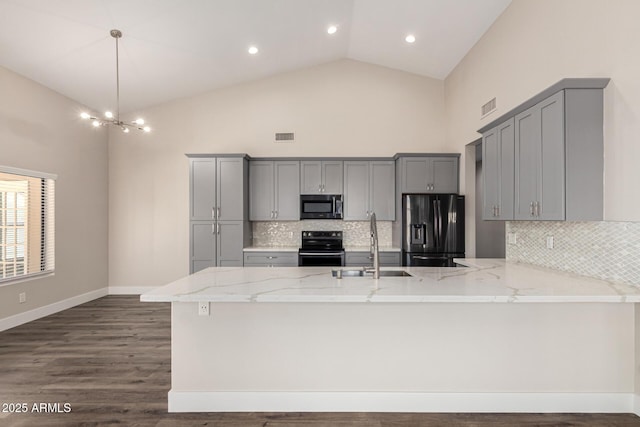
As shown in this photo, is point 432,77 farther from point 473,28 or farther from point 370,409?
point 370,409

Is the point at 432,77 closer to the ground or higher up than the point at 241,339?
higher up

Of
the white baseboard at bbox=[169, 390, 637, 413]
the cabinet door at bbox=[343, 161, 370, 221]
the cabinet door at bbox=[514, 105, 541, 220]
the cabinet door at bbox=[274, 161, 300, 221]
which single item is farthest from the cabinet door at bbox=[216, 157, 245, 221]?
the cabinet door at bbox=[514, 105, 541, 220]

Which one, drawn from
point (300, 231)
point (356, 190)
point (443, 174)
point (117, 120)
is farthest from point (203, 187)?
point (443, 174)

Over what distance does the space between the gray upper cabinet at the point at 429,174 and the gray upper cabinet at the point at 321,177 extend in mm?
999

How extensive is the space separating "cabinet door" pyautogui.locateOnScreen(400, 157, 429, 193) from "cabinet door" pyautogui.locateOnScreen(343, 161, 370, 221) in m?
0.59

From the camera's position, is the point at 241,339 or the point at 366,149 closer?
the point at 241,339

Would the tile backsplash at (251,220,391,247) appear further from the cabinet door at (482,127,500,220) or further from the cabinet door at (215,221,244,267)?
the cabinet door at (482,127,500,220)

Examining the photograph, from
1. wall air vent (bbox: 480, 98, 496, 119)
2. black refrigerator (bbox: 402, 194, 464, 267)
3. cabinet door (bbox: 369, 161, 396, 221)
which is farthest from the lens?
cabinet door (bbox: 369, 161, 396, 221)

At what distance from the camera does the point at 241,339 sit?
2.46 metres

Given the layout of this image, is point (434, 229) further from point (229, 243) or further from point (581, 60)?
point (229, 243)

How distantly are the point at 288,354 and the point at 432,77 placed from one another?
5.17 m

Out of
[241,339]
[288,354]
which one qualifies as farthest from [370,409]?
[241,339]

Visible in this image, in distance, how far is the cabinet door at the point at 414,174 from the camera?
5265mm

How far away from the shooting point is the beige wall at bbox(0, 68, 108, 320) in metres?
4.25
